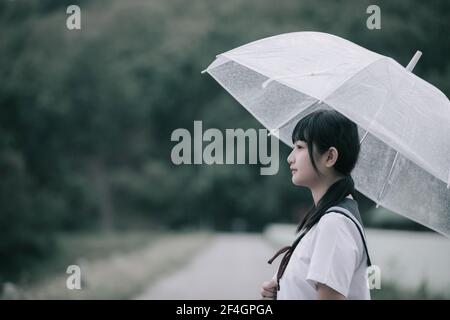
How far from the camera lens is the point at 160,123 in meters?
50.5

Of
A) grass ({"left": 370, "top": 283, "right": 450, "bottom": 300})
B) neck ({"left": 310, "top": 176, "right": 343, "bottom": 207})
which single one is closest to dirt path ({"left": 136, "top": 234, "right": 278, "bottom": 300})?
grass ({"left": 370, "top": 283, "right": 450, "bottom": 300})

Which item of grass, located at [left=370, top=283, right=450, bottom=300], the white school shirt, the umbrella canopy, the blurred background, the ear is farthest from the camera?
the blurred background

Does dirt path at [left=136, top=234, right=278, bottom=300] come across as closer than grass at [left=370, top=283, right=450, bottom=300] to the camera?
No

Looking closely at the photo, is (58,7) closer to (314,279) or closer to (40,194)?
(40,194)

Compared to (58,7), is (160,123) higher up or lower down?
lower down

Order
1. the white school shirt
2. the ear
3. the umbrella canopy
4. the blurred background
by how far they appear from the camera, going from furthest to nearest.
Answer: the blurred background < the umbrella canopy < the ear < the white school shirt

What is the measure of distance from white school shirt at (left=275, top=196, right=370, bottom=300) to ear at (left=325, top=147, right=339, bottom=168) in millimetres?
211

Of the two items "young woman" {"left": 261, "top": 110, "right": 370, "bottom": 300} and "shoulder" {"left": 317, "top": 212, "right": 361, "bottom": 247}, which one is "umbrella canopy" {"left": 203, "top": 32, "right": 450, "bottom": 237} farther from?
"shoulder" {"left": 317, "top": 212, "right": 361, "bottom": 247}

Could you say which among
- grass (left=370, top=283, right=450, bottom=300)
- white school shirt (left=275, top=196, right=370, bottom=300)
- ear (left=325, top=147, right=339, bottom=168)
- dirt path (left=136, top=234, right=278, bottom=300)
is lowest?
dirt path (left=136, top=234, right=278, bottom=300)

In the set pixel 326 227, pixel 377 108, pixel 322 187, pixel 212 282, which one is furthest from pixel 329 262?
pixel 212 282

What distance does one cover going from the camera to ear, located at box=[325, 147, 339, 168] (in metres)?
2.09

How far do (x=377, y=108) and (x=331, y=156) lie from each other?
65 centimetres
